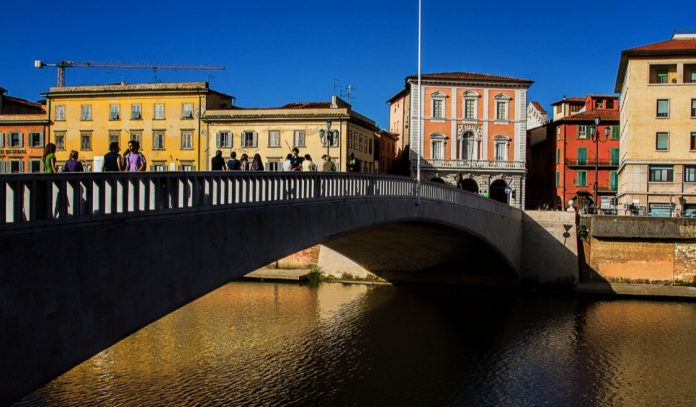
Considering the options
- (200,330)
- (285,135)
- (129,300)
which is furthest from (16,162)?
(129,300)

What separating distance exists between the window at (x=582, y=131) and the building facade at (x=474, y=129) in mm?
5216

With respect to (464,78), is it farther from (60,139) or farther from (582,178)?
(60,139)

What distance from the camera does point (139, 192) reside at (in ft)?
32.2

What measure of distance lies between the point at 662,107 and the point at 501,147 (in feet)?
53.1

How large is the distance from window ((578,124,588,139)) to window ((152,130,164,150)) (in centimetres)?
3231

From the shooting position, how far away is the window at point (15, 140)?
164ft

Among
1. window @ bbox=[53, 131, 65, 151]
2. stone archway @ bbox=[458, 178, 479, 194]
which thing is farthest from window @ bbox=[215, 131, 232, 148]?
stone archway @ bbox=[458, 178, 479, 194]

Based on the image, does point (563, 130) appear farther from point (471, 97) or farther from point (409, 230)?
point (409, 230)

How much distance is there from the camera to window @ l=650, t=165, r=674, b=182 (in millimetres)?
43281

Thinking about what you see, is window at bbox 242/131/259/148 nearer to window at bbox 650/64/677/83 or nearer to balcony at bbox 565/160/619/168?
balcony at bbox 565/160/619/168

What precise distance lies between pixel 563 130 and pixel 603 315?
104 feet

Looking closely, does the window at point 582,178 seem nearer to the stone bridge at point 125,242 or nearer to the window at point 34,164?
the window at point 34,164

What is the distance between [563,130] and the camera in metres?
60.2

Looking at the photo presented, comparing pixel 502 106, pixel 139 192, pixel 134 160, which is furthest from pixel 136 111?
pixel 139 192
